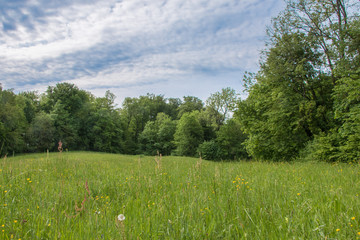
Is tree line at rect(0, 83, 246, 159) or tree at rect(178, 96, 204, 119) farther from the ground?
tree at rect(178, 96, 204, 119)

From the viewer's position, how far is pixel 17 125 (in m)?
37.6

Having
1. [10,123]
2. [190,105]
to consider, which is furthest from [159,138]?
[10,123]

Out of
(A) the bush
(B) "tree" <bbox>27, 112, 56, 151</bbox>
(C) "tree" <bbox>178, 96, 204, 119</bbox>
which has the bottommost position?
(A) the bush

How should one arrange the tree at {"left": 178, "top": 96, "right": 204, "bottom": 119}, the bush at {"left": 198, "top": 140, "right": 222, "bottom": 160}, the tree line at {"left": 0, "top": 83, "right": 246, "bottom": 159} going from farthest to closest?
the tree at {"left": 178, "top": 96, "right": 204, "bottom": 119}
the bush at {"left": 198, "top": 140, "right": 222, "bottom": 160}
the tree line at {"left": 0, "top": 83, "right": 246, "bottom": 159}

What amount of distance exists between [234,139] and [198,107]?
77.7ft

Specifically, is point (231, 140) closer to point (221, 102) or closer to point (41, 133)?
point (221, 102)

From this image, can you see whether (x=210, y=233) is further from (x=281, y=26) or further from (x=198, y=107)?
(x=198, y=107)

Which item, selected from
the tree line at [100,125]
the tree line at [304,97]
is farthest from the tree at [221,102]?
the tree line at [304,97]

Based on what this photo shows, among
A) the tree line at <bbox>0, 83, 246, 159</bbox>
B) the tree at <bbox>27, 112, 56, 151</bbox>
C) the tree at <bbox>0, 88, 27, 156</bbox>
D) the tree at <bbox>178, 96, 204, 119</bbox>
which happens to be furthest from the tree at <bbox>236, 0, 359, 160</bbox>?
the tree at <bbox>178, 96, 204, 119</bbox>

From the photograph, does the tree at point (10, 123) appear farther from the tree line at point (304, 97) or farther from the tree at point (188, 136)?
the tree at point (188, 136)

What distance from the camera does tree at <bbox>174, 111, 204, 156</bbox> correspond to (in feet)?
162

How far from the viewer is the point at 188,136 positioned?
49.4m

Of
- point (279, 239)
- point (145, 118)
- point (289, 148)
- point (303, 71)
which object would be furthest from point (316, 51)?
point (145, 118)

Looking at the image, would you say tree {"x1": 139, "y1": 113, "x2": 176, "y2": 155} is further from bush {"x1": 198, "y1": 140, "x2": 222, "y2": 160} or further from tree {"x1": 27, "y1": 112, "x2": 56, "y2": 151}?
tree {"x1": 27, "y1": 112, "x2": 56, "y2": 151}
